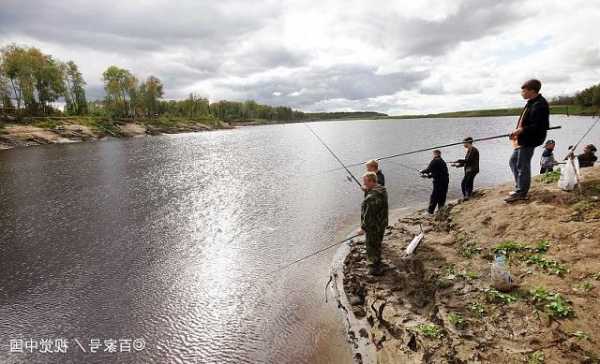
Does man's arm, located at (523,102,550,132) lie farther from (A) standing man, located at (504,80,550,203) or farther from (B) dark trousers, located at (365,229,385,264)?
(B) dark trousers, located at (365,229,385,264)

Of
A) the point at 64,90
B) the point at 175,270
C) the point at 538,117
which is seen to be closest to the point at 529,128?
the point at 538,117

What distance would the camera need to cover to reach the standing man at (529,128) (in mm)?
7398

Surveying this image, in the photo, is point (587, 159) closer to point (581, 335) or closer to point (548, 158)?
point (548, 158)

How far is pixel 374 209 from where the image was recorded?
282 inches

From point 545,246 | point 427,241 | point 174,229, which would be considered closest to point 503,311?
point 545,246

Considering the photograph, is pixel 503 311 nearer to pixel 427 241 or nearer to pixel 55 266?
pixel 427 241

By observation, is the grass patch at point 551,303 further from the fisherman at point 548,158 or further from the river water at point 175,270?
the fisherman at point 548,158

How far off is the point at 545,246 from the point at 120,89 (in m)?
117

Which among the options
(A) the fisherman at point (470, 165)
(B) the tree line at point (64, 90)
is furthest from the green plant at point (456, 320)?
(B) the tree line at point (64, 90)

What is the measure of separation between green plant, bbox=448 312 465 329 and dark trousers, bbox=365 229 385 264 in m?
2.49

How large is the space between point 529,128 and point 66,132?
85588mm

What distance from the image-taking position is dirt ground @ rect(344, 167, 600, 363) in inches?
169

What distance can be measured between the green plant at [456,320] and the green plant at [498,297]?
2.20 feet

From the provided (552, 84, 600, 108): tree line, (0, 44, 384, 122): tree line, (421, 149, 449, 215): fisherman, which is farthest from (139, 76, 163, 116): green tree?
(552, 84, 600, 108): tree line
